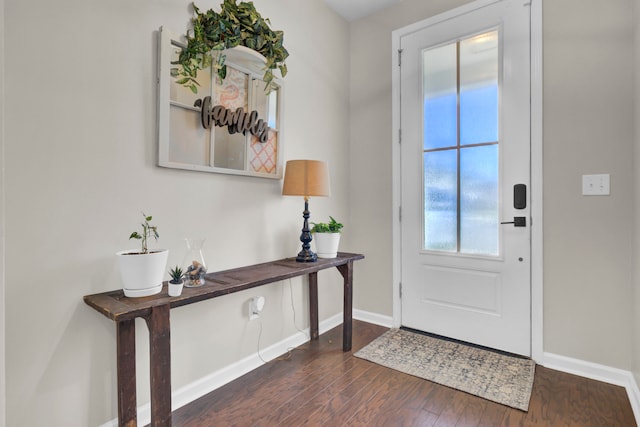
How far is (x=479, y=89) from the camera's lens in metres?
2.27

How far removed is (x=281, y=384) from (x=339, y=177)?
1.67m

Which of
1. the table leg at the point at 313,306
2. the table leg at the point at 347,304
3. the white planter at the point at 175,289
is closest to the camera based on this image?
the white planter at the point at 175,289

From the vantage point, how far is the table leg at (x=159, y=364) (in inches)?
Answer: 47.8

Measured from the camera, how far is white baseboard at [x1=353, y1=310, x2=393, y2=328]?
2703mm

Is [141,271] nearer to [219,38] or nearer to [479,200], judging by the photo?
[219,38]

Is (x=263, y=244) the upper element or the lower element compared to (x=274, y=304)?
upper

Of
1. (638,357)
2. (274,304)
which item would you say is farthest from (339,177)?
(638,357)

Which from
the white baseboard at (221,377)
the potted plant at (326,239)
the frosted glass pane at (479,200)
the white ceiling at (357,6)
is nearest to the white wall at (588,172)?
the frosted glass pane at (479,200)

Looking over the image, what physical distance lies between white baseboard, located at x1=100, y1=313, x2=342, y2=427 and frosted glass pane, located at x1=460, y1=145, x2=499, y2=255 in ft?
4.52

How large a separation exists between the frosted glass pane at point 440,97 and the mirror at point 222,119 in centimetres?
115

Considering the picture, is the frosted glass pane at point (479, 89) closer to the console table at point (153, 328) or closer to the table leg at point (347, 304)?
the table leg at point (347, 304)

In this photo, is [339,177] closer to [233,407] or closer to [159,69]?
[159,69]

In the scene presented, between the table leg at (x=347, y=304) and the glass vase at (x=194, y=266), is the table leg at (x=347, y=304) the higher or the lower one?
the lower one

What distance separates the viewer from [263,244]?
2.12 m
